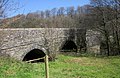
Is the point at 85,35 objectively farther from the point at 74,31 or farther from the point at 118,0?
the point at 118,0

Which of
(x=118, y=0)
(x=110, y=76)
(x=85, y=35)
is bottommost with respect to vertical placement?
(x=110, y=76)

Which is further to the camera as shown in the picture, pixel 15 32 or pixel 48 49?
pixel 48 49

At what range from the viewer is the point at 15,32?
15555mm

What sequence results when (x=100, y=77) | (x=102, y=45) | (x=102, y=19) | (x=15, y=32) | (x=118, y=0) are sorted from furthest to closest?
1. (x=102, y=45)
2. (x=102, y=19)
3. (x=118, y=0)
4. (x=15, y=32)
5. (x=100, y=77)

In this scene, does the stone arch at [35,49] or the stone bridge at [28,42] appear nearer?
the stone bridge at [28,42]

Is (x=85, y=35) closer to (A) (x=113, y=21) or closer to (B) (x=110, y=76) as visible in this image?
(A) (x=113, y=21)

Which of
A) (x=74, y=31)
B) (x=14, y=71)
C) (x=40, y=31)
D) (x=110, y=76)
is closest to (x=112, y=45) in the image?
(x=74, y=31)

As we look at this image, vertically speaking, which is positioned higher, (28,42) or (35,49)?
(28,42)

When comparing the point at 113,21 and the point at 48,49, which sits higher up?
the point at 113,21

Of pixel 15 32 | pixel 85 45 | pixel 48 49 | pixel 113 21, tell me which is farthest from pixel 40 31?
pixel 85 45

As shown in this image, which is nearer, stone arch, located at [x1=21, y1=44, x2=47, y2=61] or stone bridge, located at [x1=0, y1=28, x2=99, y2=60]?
stone bridge, located at [x1=0, y1=28, x2=99, y2=60]

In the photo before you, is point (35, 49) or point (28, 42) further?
point (35, 49)

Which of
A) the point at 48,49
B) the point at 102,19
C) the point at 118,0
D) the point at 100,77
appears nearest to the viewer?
the point at 100,77

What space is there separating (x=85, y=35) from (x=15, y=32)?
16670 mm
